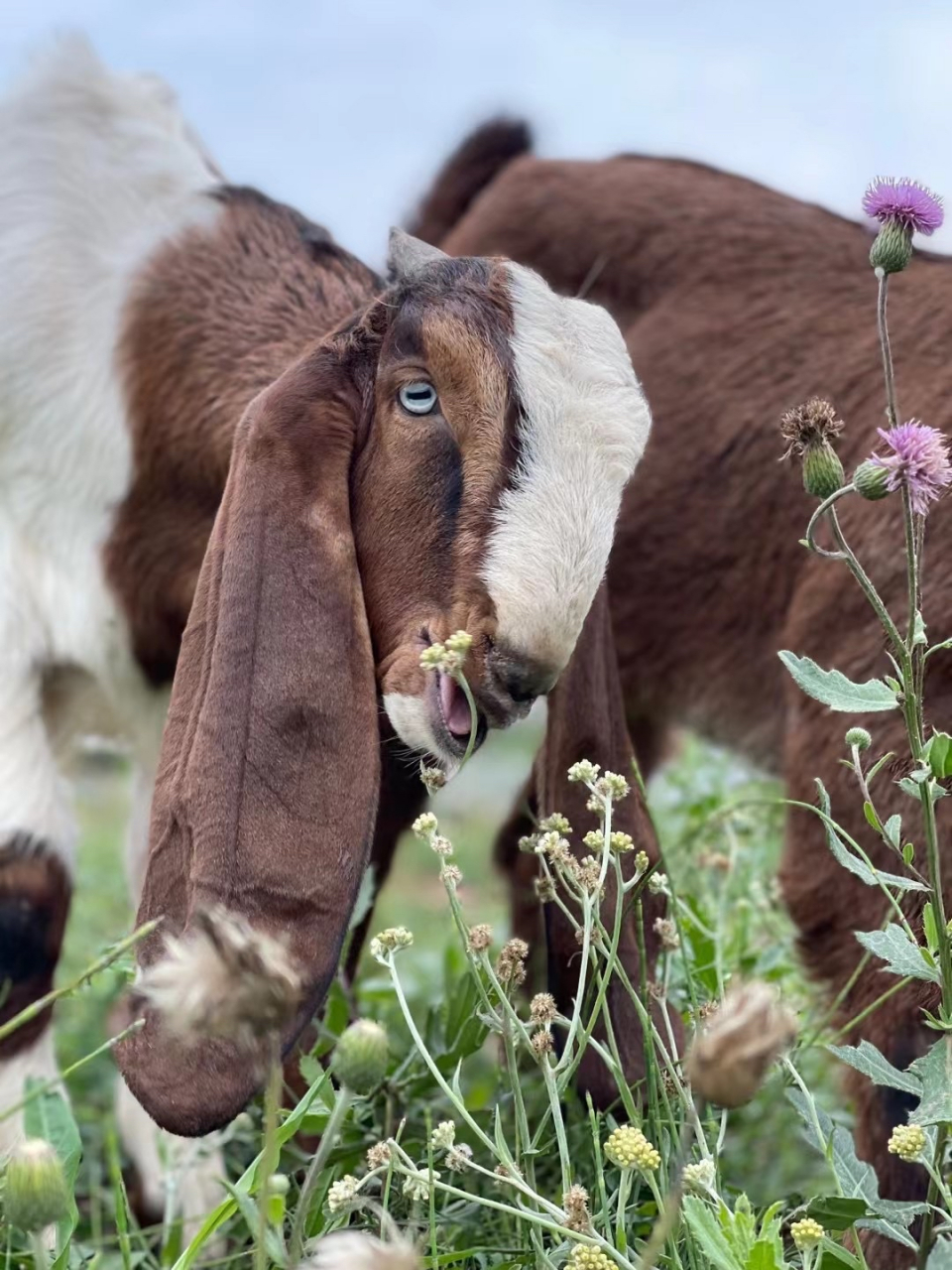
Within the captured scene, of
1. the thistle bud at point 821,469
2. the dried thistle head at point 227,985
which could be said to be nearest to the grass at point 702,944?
the thistle bud at point 821,469

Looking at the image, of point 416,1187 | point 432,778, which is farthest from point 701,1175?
point 432,778

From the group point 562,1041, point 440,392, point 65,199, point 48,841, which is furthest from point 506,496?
point 65,199

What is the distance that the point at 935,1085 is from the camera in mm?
1673

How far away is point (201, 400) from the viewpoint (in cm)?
271

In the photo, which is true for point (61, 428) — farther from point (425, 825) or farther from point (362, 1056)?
point (362, 1056)

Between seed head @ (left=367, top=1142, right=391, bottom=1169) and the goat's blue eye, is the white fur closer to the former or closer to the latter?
the goat's blue eye

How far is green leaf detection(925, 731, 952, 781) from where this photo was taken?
1.67 meters

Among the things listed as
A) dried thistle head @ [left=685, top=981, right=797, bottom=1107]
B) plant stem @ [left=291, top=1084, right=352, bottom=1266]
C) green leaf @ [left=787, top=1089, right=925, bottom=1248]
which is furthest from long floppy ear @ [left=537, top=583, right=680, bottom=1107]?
dried thistle head @ [left=685, top=981, right=797, bottom=1107]

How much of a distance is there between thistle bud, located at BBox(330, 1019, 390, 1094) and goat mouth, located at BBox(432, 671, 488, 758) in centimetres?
71

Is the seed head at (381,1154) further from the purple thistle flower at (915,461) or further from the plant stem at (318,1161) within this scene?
the purple thistle flower at (915,461)

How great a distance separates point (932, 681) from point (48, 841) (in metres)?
1.44

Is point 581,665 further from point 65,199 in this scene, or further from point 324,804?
point 65,199

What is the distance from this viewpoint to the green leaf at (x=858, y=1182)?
1.71 metres

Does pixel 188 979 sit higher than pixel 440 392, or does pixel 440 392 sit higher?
pixel 440 392
